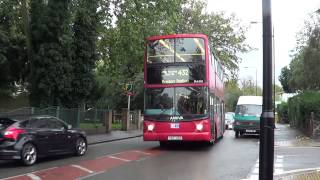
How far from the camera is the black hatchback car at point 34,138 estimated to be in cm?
1484

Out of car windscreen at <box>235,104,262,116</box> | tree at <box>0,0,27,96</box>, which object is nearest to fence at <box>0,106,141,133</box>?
tree at <box>0,0,27,96</box>

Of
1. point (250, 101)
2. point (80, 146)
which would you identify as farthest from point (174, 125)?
point (250, 101)

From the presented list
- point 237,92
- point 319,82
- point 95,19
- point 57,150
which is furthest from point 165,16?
point 237,92

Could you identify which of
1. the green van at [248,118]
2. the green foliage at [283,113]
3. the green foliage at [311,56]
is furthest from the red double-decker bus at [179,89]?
the green foliage at [283,113]

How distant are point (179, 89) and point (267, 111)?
41.9 ft

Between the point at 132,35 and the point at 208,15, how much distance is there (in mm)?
22545

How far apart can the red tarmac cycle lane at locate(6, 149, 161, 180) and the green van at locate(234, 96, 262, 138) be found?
40.5ft

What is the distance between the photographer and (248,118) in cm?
3058

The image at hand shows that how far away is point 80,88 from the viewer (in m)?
28.8

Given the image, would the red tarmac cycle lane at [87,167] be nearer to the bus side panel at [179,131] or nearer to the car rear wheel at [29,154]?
the bus side panel at [179,131]

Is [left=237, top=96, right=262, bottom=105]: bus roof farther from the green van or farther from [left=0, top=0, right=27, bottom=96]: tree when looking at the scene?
[left=0, top=0, right=27, bottom=96]: tree

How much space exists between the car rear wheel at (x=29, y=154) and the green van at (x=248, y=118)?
684 inches

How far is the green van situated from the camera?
3048cm

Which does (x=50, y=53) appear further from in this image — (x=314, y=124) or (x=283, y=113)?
(x=283, y=113)
